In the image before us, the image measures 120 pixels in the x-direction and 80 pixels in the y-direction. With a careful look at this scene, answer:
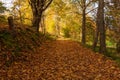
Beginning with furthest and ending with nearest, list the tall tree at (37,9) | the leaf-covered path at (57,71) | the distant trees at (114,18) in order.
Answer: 1. the tall tree at (37,9)
2. the distant trees at (114,18)
3. the leaf-covered path at (57,71)

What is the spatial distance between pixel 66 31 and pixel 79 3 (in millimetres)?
22480

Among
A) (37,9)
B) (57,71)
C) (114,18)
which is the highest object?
(37,9)

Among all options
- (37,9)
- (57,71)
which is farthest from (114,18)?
(57,71)

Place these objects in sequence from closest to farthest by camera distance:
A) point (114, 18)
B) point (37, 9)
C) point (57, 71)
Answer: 1. point (57, 71)
2. point (37, 9)
3. point (114, 18)

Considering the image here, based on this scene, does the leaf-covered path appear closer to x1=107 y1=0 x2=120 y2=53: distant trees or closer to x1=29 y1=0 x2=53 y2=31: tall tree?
x1=107 y1=0 x2=120 y2=53: distant trees

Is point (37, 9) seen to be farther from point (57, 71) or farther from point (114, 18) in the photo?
point (57, 71)

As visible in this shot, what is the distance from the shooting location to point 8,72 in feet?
24.2

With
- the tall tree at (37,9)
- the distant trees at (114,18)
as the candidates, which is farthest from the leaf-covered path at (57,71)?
the tall tree at (37,9)

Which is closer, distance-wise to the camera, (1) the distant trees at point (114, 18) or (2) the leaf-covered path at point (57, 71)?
(2) the leaf-covered path at point (57, 71)

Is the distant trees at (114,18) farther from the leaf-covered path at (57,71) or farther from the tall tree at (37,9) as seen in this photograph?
Answer: the leaf-covered path at (57,71)

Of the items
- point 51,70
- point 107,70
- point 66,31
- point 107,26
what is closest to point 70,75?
point 51,70

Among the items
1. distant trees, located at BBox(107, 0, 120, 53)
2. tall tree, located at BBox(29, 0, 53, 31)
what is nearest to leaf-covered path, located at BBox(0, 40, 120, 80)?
distant trees, located at BBox(107, 0, 120, 53)

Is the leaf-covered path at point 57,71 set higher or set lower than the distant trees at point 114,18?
lower

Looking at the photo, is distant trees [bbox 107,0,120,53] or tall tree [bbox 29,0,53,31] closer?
distant trees [bbox 107,0,120,53]
